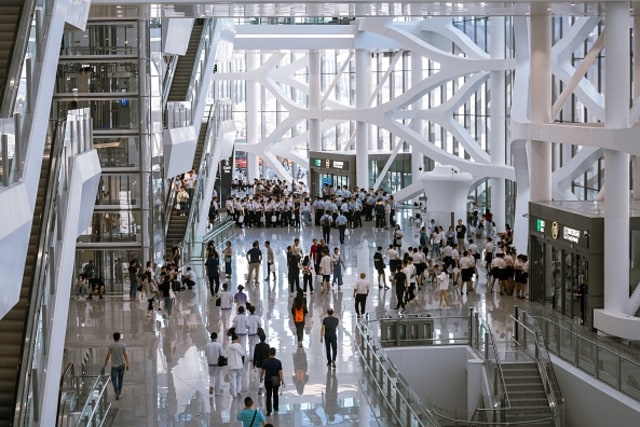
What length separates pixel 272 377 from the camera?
61.2 ft

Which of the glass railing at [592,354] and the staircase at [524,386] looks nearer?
the glass railing at [592,354]

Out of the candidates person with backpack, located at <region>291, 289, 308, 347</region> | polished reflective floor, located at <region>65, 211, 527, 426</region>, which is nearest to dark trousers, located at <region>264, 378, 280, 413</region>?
polished reflective floor, located at <region>65, 211, 527, 426</region>

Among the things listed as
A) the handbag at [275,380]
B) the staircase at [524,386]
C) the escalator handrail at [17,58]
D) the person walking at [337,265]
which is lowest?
the staircase at [524,386]

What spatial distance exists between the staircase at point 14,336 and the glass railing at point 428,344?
5376 mm

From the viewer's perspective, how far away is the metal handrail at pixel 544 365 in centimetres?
2084

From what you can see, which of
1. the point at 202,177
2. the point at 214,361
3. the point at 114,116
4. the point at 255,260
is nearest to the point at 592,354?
the point at 214,361

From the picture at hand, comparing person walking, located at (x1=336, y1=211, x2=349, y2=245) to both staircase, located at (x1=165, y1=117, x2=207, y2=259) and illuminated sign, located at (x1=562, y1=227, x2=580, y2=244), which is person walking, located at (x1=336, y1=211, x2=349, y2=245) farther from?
illuminated sign, located at (x1=562, y1=227, x2=580, y2=244)

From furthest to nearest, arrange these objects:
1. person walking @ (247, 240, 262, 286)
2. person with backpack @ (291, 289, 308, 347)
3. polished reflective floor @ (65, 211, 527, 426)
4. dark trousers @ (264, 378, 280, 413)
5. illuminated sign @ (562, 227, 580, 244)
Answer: person walking @ (247, 240, 262, 286)
illuminated sign @ (562, 227, 580, 244)
person with backpack @ (291, 289, 308, 347)
polished reflective floor @ (65, 211, 527, 426)
dark trousers @ (264, 378, 280, 413)

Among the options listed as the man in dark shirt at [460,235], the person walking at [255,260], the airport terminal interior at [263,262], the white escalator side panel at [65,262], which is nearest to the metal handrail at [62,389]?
the airport terminal interior at [263,262]

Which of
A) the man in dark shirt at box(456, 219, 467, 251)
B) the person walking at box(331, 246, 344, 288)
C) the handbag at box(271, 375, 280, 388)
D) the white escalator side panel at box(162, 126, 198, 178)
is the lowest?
the handbag at box(271, 375, 280, 388)

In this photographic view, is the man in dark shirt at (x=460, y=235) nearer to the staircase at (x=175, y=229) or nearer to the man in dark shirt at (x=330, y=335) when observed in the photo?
the staircase at (x=175, y=229)

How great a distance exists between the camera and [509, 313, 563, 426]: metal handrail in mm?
20844

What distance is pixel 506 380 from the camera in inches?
872

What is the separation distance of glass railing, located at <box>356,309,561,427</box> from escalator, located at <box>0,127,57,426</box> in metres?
5.38
